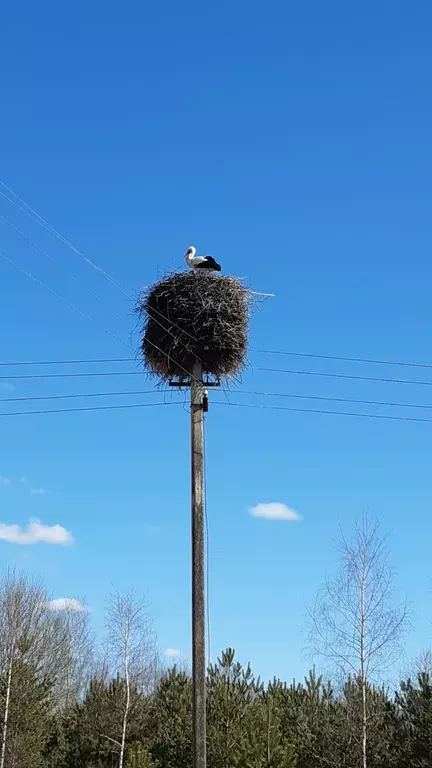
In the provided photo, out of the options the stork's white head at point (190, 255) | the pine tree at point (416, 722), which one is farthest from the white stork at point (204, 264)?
the pine tree at point (416, 722)

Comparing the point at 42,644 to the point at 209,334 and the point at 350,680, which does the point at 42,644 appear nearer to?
the point at 350,680

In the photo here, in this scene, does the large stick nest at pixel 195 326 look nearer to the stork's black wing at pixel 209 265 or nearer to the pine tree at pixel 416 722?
the stork's black wing at pixel 209 265

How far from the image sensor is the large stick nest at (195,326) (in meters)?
12.6

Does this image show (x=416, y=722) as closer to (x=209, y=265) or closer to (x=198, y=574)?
(x=198, y=574)

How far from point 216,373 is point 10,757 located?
14338mm

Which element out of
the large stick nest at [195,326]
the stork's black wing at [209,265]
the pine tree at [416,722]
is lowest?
the pine tree at [416,722]

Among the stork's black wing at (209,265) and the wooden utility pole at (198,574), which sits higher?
the stork's black wing at (209,265)

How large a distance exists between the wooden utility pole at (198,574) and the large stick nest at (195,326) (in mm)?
290

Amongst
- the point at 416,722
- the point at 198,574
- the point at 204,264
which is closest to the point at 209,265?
the point at 204,264

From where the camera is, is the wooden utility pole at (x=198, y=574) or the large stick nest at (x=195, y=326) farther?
the large stick nest at (x=195, y=326)

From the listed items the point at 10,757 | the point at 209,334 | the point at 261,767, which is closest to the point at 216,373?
the point at 209,334

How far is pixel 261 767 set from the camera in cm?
1531

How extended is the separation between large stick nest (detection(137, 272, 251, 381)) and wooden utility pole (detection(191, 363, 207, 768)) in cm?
29

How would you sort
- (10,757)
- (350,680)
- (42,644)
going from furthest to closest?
1. (42,644)
2. (10,757)
3. (350,680)
